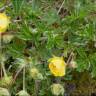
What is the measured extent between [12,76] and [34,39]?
165mm

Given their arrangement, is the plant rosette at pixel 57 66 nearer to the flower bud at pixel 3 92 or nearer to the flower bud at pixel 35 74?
the flower bud at pixel 35 74

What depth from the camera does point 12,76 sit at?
1.60 meters

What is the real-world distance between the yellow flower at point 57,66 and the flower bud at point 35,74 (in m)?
0.05

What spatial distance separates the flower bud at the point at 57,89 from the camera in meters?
1.54

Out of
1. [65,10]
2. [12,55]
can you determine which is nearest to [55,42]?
[12,55]

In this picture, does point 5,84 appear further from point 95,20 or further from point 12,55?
point 95,20

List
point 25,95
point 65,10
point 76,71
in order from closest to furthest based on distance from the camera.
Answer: point 25,95 → point 76,71 → point 65,10

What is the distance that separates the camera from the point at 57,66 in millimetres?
1483

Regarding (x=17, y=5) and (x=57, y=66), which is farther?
(x=17, y=5)

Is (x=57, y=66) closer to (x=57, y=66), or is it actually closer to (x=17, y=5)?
(x=57, y=66)

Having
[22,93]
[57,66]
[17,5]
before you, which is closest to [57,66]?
[57,66]

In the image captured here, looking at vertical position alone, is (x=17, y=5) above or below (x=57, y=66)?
above

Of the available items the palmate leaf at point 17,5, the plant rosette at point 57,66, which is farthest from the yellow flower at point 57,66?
the palmate leaf at point 17,5

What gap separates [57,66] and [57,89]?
98 mm
